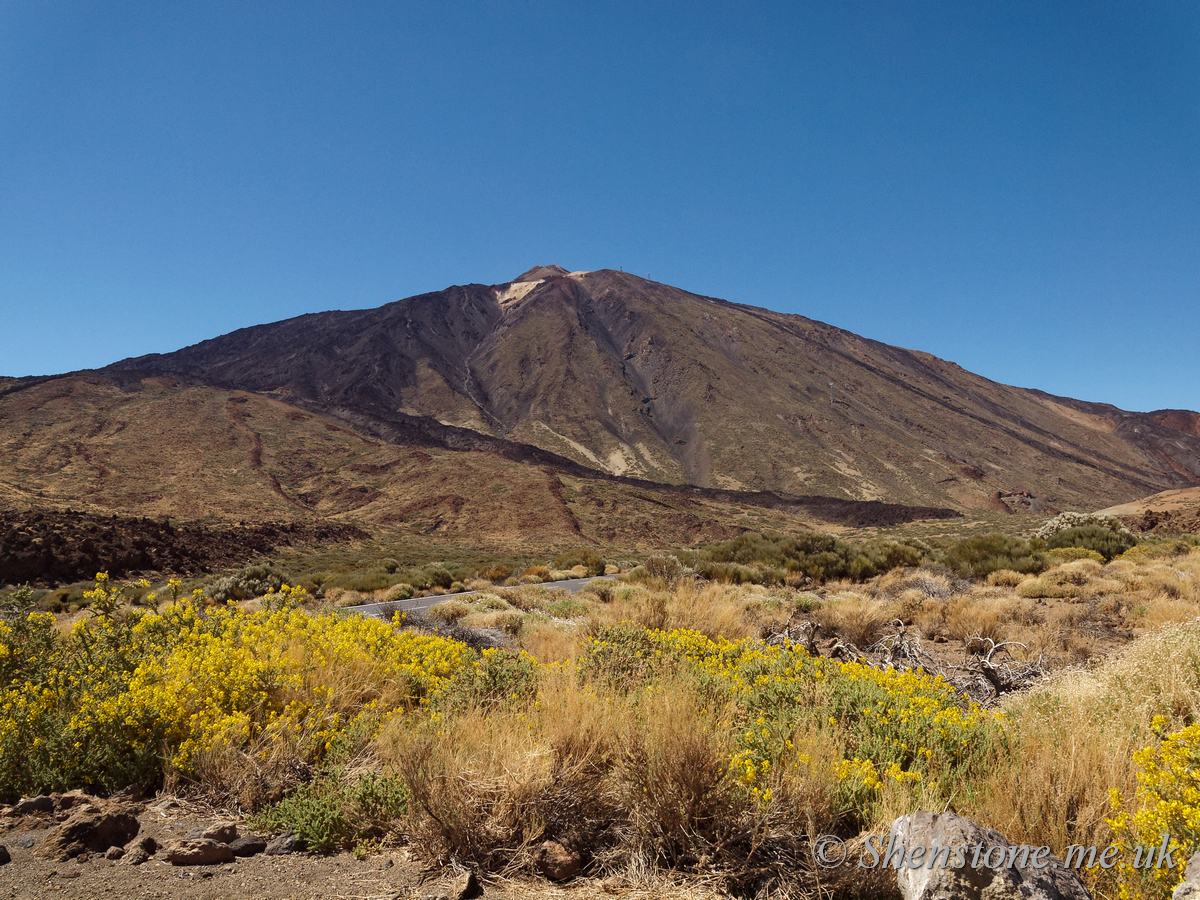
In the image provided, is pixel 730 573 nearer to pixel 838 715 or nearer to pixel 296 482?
pixel 838 715

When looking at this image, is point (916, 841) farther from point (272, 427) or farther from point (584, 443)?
point (584, 443)

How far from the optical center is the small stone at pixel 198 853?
3.27m

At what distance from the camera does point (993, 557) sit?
1764cm

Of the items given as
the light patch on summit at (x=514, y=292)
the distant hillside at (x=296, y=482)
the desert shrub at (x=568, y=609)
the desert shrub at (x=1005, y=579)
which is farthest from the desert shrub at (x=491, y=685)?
the light patch on summit at (x=514, y=292)

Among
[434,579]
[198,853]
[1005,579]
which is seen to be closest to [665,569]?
[1005,579]

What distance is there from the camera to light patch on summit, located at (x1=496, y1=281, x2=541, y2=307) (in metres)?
170

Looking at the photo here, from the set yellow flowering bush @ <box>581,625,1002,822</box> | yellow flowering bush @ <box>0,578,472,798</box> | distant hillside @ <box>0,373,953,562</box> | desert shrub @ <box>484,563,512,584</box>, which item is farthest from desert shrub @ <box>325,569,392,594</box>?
distant hillside @ <box>0,373,953,562</box>

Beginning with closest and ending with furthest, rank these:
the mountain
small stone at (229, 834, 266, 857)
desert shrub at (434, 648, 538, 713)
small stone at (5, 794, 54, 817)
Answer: small stone at (229, 834, 266, 857), small stone at (5, 794, 54, 817), desert shrub at (434, 648, 538, 713), the mountain

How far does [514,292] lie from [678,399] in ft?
264

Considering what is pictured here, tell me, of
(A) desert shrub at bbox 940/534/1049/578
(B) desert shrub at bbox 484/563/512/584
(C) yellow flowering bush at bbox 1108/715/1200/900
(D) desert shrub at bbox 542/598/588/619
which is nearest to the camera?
(C) yellow flowering bush at bbox 1108/715/1200/900

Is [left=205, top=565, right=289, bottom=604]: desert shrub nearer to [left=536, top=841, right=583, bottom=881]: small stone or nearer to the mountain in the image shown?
[left=536, top=841, right=583, bottom=881]: small stone

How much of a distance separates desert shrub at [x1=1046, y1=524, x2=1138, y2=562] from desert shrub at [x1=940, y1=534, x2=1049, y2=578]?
750mm

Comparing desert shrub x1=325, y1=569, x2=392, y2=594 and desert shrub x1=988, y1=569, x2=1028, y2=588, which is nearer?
desert shrub x1=988, y1=569, x2=1028, y2=588

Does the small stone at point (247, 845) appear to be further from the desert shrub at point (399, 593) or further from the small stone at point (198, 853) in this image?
the desert shrub at point (399, 593)
